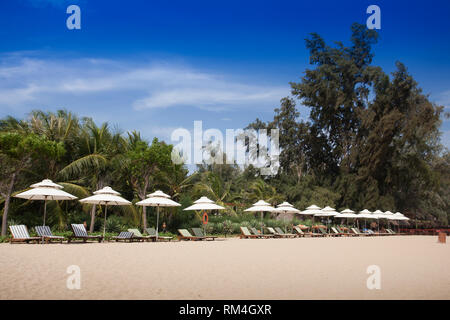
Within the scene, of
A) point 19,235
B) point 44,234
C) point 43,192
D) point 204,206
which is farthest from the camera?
point 204,206

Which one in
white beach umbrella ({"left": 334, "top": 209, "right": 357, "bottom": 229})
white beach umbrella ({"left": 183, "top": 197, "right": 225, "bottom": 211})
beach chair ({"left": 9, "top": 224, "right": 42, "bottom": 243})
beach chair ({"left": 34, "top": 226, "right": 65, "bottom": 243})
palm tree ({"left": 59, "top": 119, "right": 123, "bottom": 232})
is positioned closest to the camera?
beach chair ({"left": 9, "top": 224, "right": 42, "bottom": 243})

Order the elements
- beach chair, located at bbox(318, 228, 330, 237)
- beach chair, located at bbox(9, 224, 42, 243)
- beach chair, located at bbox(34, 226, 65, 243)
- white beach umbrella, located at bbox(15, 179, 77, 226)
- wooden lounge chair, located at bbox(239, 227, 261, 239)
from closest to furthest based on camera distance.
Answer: beach chair, located at bbox(9, 224, 42, 243) → beach chair, located at bbox(34, 226, 65, 243) → white beach umbrella, located at bbox(15, 179, 77, 226) → wooden lounge chair, located at bbox(239, 227, 261, 239) → beach chair, located at bbox(318, 228, 330, 237)

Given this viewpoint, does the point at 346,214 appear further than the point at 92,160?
Yes

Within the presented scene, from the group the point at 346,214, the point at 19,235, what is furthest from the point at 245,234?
the point at 346,214

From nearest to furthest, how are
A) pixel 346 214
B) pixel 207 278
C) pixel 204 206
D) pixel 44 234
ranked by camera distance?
pixel 207 278 < pixel 44 234 < pixel 204 206 < pixel 346 214

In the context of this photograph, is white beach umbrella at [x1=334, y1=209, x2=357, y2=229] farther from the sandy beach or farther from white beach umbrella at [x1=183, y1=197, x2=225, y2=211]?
the sandy beach

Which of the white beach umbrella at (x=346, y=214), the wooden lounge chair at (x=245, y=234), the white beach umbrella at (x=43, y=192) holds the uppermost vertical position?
the white beach umbrella at (x=43, y=192)

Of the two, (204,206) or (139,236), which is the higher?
(204,206)

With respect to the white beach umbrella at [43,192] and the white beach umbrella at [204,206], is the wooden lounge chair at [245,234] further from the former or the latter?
the white beach umbrella at [43,192]

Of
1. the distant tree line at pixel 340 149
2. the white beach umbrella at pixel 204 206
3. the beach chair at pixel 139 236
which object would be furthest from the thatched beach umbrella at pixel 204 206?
the distant tree line at pixel 340 149

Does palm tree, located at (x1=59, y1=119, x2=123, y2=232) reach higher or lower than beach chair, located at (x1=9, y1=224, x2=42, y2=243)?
higher

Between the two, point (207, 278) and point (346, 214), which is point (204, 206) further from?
point (346, 214)

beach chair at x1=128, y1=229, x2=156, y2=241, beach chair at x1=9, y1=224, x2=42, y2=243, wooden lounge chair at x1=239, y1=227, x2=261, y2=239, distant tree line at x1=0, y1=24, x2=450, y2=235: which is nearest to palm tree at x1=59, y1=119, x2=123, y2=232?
distant tree line at x1=0, y1=24, x2=450, y2=235
